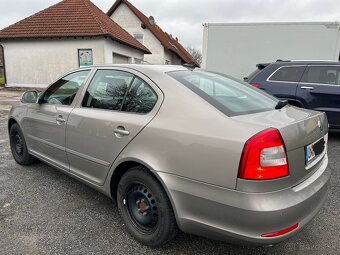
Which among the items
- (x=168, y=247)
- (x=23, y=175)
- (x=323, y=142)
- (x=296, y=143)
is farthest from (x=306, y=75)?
(x=23, y=175)

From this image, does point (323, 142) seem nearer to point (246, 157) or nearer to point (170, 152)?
point (246, 157)

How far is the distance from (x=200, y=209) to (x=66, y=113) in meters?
1.91

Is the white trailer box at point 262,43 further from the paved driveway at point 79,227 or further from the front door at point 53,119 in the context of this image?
the front door at point 53,119

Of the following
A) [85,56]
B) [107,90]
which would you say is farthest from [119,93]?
[85,56]

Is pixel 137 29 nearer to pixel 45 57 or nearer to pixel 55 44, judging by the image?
pixel 55 44

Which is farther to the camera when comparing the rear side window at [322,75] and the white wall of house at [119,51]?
the white wall of house at [119,51]

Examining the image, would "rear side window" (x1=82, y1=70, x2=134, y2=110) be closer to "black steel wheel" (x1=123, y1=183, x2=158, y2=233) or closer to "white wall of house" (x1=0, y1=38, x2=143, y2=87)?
"black steel wheel" (x1=123, y1=183, x2=158, y2=233)

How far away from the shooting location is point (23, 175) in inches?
159

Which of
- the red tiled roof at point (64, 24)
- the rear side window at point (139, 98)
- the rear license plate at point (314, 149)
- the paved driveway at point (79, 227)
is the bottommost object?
the paved driveway at point (79, 227)

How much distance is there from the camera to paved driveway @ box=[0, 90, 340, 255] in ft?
8.01

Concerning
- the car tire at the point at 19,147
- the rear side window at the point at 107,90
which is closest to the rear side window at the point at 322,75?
the rear side window at the point at 107,90

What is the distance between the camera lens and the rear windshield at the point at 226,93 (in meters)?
2.25

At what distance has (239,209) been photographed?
1865 millimetres

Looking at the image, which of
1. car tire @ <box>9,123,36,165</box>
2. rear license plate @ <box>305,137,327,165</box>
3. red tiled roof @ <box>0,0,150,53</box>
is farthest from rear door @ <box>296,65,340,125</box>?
red tiled roof @ <box>0,0,150,53</box>
